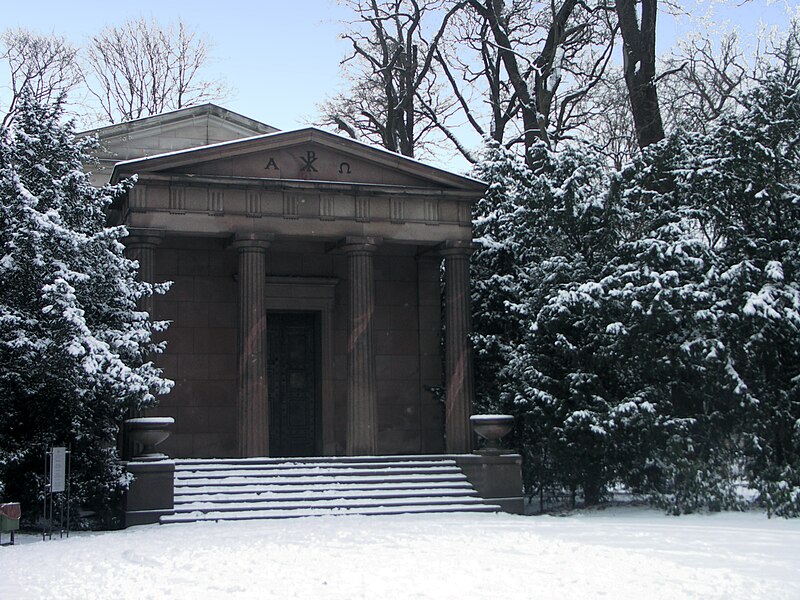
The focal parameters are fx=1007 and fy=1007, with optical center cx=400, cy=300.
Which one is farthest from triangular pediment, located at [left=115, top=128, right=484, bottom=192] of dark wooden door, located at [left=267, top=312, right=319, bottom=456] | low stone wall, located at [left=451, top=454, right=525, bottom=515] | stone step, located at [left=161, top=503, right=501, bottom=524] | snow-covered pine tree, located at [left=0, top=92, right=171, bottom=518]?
stone step, located at [left=161, top=503, right=501, bottom=524]

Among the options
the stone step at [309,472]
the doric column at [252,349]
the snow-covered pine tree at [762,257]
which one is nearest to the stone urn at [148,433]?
the stone step at [309,472]

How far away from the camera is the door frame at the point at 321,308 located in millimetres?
21203

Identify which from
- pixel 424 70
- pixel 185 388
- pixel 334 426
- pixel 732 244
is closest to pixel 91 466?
pixel 185 388

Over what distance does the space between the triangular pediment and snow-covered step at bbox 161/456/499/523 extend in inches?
210

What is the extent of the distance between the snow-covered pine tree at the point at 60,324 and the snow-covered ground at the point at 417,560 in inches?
52.5

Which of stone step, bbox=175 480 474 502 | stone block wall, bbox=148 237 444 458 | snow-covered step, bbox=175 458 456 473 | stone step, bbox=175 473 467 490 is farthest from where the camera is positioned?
stone block wall, bbox=148 237 444 458

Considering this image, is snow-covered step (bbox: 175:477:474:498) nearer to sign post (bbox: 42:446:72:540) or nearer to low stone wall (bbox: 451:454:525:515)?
low stone wall (bbox: 451:454:525:515)

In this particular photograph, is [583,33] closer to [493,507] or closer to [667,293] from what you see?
[667,293]

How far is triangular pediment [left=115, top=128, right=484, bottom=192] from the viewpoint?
60.6ft

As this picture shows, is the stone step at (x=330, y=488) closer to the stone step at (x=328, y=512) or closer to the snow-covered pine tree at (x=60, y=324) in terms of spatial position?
the stone step at (x=328, y=512)

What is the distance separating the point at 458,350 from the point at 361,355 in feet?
6.36

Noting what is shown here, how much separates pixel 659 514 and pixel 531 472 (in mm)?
3397

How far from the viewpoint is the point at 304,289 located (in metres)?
21.5

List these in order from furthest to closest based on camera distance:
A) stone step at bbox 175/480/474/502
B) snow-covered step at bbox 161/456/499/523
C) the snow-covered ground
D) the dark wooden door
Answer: the dark wooden door < stone step at bbox 175/480/474/502 < snow-covered step at bbox 161/456/499/523 < the snow-covered ground
